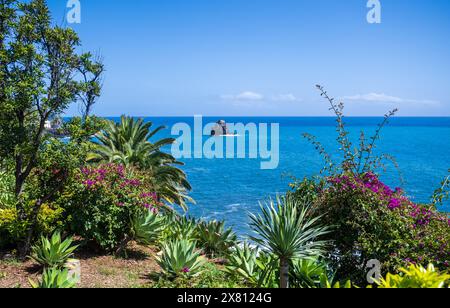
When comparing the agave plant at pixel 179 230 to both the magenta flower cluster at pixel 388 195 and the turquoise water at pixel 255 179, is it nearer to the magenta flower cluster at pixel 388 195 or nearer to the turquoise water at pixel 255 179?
the magenta flower cluster at pixel 388 195

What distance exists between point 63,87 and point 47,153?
1.52 meters

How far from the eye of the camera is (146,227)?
1019 cm

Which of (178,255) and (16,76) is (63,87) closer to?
(16,76)

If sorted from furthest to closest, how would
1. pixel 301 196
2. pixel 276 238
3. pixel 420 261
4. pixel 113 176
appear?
pixel 113 176 → pixel 301 196 → pixel 420 261 → pixel 276 238

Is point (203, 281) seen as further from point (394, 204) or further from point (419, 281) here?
point (419, 281)

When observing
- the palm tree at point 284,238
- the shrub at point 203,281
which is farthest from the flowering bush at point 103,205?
the palm tree at point 284,238

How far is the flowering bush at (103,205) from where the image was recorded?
32.1 feet

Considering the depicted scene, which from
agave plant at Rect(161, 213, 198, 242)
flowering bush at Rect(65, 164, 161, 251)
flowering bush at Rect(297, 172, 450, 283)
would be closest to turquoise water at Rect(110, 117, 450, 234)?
agave plant at Rect(161, 213, 198, 242)

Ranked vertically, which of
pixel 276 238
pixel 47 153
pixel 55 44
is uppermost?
pixel 55 44

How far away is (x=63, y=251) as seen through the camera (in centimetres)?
838

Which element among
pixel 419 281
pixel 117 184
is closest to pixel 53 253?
pixel 117 184
